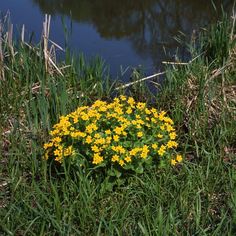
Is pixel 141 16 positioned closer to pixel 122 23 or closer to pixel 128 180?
pixel 122 23

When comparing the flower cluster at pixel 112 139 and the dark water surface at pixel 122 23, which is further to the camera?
the dark water surface at pixel 122 23

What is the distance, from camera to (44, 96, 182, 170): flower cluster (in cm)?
301

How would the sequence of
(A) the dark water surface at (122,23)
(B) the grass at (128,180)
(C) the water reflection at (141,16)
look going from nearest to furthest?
(B) the grass at (128,180)
(A) the dark water surface at (122,23)
(C) the water reflection at (141,16)

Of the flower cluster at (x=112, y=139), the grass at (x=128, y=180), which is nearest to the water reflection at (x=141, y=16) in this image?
the grass at (x=128, y=180)

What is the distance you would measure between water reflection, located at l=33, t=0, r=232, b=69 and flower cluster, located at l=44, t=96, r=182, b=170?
376 centimetres

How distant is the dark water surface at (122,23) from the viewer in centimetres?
663

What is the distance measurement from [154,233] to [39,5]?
7087 mm

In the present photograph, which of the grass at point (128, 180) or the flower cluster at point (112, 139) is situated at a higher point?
the flower cluster at point (112, 139)

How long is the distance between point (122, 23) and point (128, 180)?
5779 millimetres

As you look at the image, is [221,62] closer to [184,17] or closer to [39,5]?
[184,17]

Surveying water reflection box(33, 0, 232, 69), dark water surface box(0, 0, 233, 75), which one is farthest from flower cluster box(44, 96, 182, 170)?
water reflection box(33, 0, 232, 69)

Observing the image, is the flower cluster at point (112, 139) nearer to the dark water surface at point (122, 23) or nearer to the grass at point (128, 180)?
the grass at point (128, 180)

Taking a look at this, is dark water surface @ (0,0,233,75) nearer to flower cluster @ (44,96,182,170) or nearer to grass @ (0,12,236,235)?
grass @ (0,12,236,235)

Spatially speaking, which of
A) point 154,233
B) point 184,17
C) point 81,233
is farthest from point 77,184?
point 184,17
